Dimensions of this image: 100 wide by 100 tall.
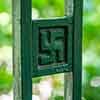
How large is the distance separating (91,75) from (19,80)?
0.43 metres

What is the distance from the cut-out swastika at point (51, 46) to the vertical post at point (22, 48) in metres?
0.07

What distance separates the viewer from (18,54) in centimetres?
130

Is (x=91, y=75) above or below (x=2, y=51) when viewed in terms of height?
below

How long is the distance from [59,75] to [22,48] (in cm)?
25

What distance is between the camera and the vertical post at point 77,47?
1443 mm

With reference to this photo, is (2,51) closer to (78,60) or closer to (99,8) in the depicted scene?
(78,60)

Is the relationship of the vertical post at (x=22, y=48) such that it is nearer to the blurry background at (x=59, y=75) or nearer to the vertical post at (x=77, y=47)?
the blurry background at (x=59, y=75)

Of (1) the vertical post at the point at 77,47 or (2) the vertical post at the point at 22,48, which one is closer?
(2) the vertical post at the point at 22,48

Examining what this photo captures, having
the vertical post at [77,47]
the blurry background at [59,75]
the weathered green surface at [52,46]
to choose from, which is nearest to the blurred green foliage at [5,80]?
the blurry background at [59,75]

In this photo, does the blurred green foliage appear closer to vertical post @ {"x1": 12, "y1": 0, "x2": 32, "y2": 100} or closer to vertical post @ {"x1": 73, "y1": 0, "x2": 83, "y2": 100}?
vertical post @ {"x1": 12, "y1": 0, "x2": 32, "y2": 100}

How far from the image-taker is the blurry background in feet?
4.39

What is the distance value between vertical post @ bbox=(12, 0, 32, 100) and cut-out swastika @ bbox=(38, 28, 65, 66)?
0.22ft

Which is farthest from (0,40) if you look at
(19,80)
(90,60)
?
(90,60)

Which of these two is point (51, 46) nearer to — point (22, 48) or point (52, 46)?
point (52, 46)
